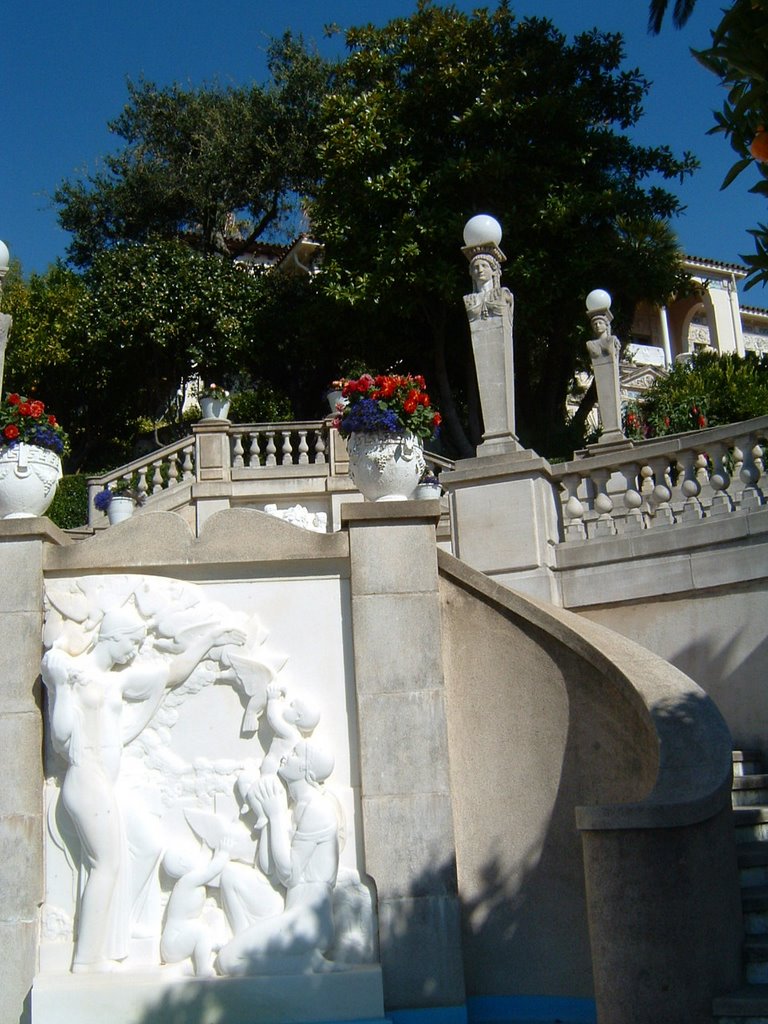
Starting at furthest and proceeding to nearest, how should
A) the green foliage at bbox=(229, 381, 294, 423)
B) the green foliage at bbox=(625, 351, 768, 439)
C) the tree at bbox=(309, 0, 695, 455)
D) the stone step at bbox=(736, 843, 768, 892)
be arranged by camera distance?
the green foliage at bbox=(229, 381, 294, 423) → the tree at bbox=(309, 0, 695, 455) → the green foliage at bbox=(625, 351, 768, 439) → the stone step at bbox=(736, 843, 768, 892)

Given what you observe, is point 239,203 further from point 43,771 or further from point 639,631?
point 43,771

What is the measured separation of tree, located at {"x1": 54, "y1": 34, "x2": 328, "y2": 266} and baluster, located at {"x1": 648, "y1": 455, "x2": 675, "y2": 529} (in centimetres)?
1979

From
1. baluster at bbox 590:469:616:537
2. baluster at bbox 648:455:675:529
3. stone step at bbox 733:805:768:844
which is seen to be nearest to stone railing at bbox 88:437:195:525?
baluster at bbox 590:469:616:537

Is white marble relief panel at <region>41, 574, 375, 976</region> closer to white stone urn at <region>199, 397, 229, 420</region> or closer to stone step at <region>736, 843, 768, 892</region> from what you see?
stone step at <region>736, 843, 768, 892</region>

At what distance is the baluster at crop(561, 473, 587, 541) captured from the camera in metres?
9.27

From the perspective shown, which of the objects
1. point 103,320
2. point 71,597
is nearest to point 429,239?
point 103,320

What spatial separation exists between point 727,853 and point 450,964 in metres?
1.75

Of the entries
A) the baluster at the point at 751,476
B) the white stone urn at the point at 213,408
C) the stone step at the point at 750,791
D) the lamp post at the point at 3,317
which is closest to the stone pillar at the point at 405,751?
the stone step at the point at 750,791

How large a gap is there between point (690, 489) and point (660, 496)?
28 cm

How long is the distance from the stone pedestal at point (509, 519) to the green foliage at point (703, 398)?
8140mm

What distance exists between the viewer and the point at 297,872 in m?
5.88

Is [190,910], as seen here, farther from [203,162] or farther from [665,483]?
[203,162]

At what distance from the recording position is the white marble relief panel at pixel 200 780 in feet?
19.2

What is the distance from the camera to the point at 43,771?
6121 millimetres
